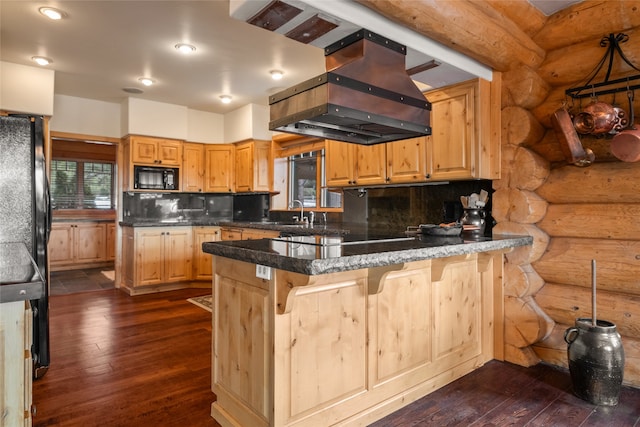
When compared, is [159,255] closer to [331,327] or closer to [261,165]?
[261,165]

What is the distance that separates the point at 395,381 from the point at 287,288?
1.06 meters

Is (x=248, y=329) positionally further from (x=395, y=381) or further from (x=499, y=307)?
(x=499, y=307)

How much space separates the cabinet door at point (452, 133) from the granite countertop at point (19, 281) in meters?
2.76

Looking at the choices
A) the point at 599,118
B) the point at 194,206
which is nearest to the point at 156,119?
the point at 194,206

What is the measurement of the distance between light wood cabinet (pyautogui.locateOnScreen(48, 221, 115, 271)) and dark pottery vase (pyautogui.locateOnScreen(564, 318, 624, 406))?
7.50 metres

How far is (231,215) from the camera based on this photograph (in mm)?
6395

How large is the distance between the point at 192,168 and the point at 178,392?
160 inches

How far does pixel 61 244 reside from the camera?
6.84 meters

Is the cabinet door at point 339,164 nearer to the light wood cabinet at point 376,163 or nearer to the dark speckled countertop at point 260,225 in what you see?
the light wood cabinet at point 376,163

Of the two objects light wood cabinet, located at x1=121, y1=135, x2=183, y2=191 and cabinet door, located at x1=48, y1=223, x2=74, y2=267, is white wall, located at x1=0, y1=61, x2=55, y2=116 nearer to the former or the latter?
light wood cabinet, located at x1=121, y1=135, x2=183, y2=191

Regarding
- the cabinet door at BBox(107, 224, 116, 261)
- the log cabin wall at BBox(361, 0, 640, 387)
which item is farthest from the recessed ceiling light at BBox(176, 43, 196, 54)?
the cabinet door at BBox(107, 224, 116, 261)

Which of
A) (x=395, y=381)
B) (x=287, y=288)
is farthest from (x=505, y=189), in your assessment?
(x=287, y=288)

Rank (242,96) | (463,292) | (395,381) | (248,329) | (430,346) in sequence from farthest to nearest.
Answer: (242,96)
(463,292)
(430,346)
(395,381)
(248,329)

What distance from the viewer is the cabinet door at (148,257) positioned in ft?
17.0
